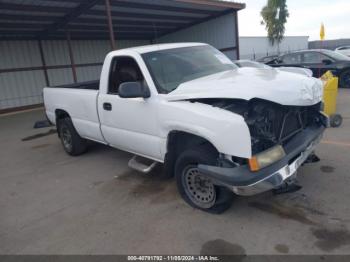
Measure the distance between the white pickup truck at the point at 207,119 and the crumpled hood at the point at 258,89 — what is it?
0.03ft

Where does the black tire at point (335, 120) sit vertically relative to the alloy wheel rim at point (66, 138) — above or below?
below

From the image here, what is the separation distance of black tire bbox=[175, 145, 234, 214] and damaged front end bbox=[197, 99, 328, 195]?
21cm

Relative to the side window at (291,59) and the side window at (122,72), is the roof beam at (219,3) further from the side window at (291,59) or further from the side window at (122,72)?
the side window at (122,72)

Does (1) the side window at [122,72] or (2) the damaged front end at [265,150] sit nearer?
(2) the damaged front end at [265,150]

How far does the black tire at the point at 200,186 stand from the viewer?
3.25 m

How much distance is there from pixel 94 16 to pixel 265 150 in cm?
1279

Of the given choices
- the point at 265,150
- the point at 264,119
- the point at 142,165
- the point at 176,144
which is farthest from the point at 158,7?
the point at 265,150

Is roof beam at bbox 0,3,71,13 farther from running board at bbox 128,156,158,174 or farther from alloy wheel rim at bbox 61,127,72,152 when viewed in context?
running board at bbox 128,156,158,174

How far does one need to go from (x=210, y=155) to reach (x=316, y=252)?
1.34 m

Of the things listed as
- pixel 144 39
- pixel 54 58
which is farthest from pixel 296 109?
pixel 144 39

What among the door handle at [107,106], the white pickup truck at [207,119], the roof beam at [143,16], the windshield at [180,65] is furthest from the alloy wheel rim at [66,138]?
the roof beam at [143,16]

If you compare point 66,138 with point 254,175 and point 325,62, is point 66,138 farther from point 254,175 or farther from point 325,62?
point 325,62

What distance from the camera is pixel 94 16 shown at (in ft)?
44.6

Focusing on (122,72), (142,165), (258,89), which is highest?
(122,72)
